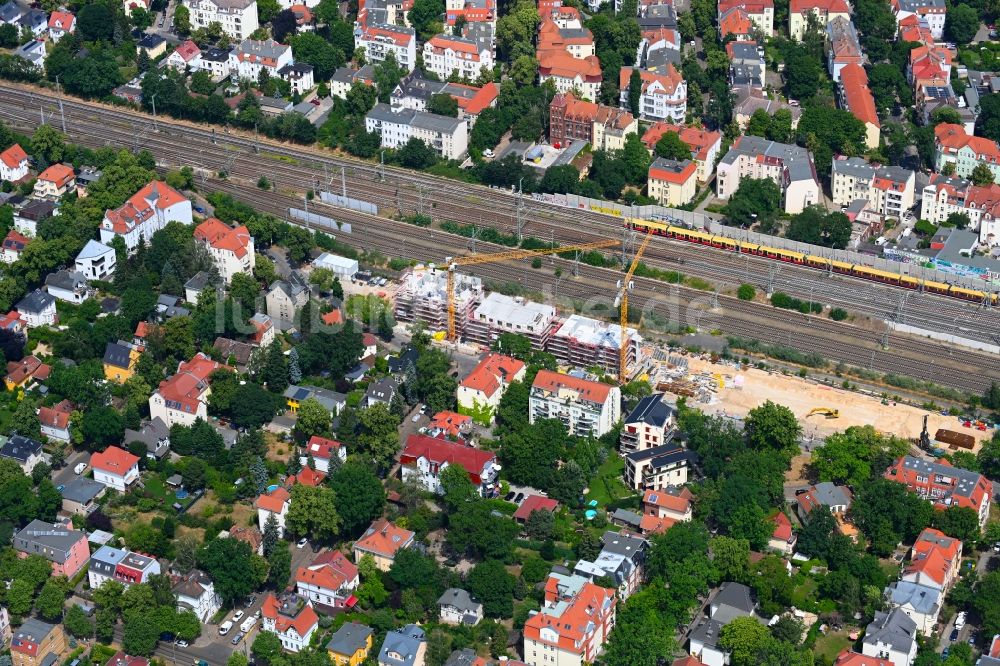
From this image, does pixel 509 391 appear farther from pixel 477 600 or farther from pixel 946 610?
pixel 946 610

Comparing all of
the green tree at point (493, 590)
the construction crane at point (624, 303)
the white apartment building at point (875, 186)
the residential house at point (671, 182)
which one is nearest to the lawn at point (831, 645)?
the green tree at point (493, 590)

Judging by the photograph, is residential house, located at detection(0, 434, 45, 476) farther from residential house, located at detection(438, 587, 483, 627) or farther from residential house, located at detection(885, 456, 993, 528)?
residential house, located at detection(885, 456, 993, 528)

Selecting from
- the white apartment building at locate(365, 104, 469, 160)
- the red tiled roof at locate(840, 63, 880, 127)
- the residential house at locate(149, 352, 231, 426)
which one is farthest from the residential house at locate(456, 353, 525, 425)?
the red tiled roof at locate(840, 63, 880, 127)

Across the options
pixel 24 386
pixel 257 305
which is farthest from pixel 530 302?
pixel 24 386

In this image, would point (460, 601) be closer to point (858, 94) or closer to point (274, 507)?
point (274, 507)

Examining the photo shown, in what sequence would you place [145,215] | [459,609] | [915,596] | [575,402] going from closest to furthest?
[915,596], [459,609], [575,402], [145,215]

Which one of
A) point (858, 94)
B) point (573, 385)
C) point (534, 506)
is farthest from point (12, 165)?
point (858, 94)

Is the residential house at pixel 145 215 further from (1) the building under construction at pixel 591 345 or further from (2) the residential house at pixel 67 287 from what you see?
(1) the building under construction at pixel 591 345
